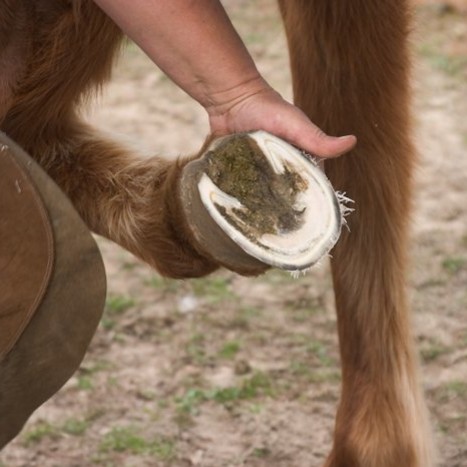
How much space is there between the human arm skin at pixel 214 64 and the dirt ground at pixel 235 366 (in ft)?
1.46

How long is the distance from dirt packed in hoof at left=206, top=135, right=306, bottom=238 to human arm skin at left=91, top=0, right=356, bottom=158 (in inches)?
2.4

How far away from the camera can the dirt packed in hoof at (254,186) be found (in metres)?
1.69

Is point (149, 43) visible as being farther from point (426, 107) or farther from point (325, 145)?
point (426, 107)

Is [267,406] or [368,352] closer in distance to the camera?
[368,352]

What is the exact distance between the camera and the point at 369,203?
236 cm

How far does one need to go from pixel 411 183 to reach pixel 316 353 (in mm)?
702

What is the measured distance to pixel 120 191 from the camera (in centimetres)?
212

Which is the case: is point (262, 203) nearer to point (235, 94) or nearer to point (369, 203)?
point (235, 94)

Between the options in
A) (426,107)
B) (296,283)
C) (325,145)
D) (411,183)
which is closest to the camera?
(325,145)

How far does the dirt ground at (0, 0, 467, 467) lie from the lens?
8.71ft

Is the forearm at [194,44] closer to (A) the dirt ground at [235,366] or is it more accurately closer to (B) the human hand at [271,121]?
(B) the human hand at [271,121]

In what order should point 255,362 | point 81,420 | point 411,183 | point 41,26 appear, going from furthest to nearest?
1. point 255,362
2. point 81,420
3. point 411,183
4. point 41,26

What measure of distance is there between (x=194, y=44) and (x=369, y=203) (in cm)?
70

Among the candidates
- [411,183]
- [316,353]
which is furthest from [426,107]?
[411,183]
